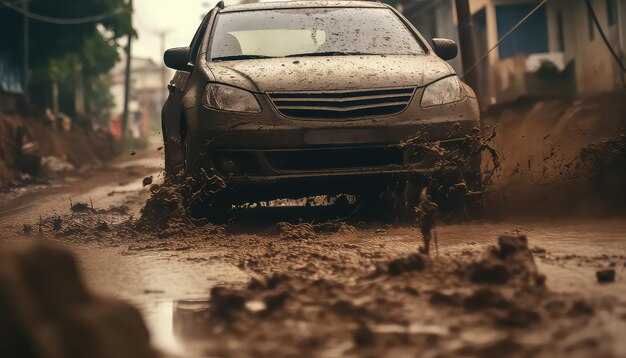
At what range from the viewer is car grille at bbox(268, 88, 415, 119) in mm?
7094

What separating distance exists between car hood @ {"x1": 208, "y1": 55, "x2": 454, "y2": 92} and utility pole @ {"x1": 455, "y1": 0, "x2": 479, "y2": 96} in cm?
441

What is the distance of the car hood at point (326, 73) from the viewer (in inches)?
282

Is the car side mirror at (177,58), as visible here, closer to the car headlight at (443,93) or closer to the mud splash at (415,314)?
the car headlight at (443,93)

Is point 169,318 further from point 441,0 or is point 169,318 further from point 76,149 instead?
point 441,0

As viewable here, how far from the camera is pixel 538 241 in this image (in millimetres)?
6176

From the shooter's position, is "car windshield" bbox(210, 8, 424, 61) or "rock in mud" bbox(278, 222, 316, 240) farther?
"car windshield" bbox(210, 8, 424, 61)

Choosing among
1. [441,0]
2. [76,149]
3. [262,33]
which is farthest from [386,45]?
[441,0]

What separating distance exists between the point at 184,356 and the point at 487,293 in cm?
123

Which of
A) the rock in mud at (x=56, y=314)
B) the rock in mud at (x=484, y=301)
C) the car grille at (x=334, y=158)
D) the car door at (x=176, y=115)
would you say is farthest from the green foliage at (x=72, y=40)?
the rock in mud at (x=56, y=314)

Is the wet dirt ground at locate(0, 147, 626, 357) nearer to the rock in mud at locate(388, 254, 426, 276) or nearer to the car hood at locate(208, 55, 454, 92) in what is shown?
the rock in mud at locate(388, 254, 426, 276)

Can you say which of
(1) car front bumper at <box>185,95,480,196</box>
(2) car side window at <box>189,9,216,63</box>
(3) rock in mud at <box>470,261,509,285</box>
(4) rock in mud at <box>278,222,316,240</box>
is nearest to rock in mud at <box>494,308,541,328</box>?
(3) rock in mud at <box>470,261,509,285</box>

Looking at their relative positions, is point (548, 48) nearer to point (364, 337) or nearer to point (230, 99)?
point (230, 99)

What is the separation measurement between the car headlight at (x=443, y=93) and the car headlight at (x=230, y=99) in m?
1.16

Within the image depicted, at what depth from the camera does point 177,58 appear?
8.17 metres
